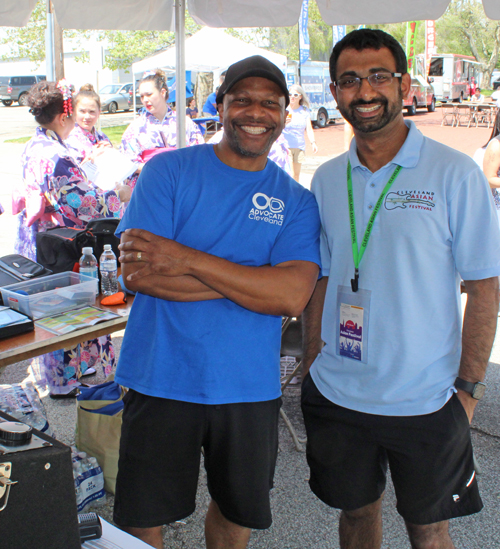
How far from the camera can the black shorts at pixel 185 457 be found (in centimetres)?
182

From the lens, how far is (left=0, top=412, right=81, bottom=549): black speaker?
0.98 metres

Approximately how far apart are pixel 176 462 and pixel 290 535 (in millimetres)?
1056

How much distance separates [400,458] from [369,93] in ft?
3.97

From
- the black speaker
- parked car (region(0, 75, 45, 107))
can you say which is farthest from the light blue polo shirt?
parked car (region(0, 75, 45, 107))

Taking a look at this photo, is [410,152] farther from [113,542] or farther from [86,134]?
[86,134]

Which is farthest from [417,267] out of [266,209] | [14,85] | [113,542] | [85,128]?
[14,85]

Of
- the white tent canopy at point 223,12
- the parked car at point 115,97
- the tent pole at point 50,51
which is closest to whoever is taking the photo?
the white tent canopy at point 223,12

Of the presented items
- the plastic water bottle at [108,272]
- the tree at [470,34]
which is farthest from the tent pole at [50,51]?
the tree at [470,34]

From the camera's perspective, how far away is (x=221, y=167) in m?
1.89

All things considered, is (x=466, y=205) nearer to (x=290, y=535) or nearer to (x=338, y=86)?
(x=338, y=86)

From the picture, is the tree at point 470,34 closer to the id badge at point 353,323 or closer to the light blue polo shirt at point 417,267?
the light blue polo shirt at point 417,267

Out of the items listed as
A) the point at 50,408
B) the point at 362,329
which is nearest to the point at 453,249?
the point at 362,329

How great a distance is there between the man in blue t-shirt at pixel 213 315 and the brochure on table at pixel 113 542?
46 centimetres

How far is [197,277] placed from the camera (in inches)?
68.3
